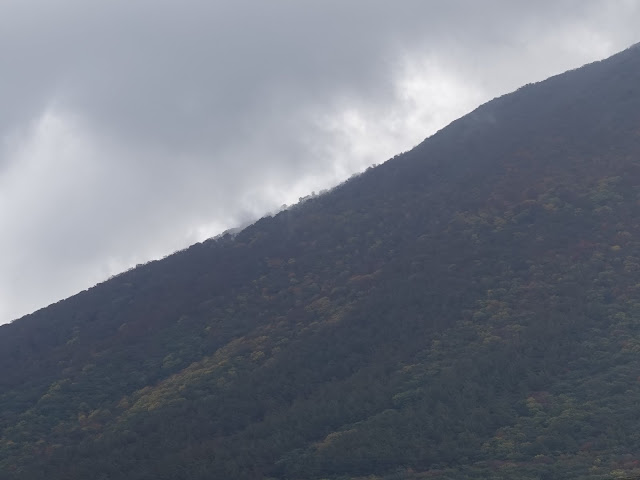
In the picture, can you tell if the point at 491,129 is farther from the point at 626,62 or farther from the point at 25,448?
the point at 25,448

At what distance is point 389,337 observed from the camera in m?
48.8

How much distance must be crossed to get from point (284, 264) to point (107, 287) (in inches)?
590

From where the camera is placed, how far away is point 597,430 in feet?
112

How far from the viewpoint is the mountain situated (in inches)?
1462

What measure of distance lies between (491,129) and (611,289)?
32.4 m

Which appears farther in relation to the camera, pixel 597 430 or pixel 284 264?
pixel 284 264

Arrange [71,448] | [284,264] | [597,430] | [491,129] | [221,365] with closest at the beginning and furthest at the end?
[597,430]
[71,448]
[221,365]
[284,264]
[491,129]

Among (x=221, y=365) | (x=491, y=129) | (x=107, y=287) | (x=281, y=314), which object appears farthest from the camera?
(x=491, y=129)

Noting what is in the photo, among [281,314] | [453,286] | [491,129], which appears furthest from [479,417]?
[491,129]

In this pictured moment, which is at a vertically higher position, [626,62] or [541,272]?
[626,62]

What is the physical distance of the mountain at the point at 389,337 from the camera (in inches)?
1462

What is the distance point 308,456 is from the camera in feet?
123

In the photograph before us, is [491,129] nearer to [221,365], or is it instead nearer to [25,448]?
[221,365]

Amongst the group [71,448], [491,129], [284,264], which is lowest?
[71,448]
